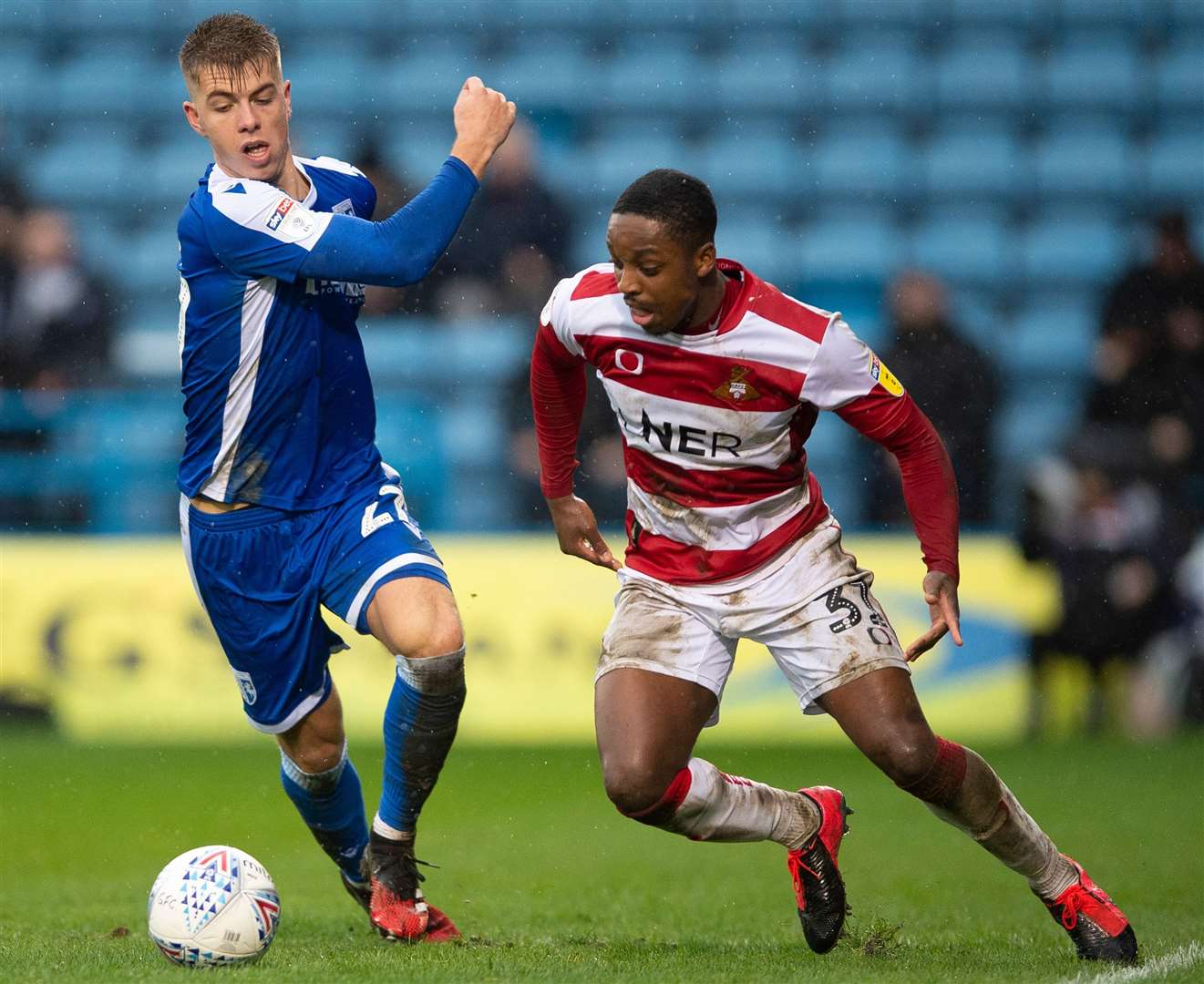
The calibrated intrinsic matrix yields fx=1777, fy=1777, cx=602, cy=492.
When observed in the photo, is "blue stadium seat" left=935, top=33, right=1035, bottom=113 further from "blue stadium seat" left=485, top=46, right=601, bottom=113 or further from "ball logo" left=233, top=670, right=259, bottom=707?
"ball logo" left=233, top=670, right=259, bottom=707

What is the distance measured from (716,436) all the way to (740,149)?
9213 millimetres

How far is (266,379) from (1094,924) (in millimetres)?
2643

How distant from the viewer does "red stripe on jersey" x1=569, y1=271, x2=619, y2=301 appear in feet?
15.5

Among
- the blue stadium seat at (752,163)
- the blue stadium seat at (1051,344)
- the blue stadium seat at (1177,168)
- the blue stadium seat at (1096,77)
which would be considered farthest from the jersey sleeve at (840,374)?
the blue stadium seat at (1096,77)

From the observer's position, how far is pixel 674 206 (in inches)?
174

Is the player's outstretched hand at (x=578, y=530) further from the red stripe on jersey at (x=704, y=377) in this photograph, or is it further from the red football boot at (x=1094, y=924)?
the red football boot at (x=1094, y=924)

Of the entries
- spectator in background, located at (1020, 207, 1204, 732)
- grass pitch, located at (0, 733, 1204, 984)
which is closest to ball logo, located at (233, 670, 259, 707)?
grass pitch, located at (0, 733, 1204, 984)

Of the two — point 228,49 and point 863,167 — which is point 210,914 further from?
point 863,167

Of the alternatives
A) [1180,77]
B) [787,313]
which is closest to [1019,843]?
[787,313]

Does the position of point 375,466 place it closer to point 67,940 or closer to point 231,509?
point 231,509

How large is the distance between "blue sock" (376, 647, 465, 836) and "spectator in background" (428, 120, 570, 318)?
6.36m

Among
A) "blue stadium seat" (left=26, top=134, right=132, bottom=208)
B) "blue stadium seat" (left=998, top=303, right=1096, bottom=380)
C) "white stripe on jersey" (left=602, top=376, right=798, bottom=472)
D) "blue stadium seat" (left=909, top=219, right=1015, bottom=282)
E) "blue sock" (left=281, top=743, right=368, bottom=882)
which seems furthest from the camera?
"blue stadium seat" (left=26, top=134, right=132, bottom=208)

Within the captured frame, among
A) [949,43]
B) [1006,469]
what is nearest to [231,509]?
[1006,469]

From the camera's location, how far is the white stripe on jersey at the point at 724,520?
15.6 feet
